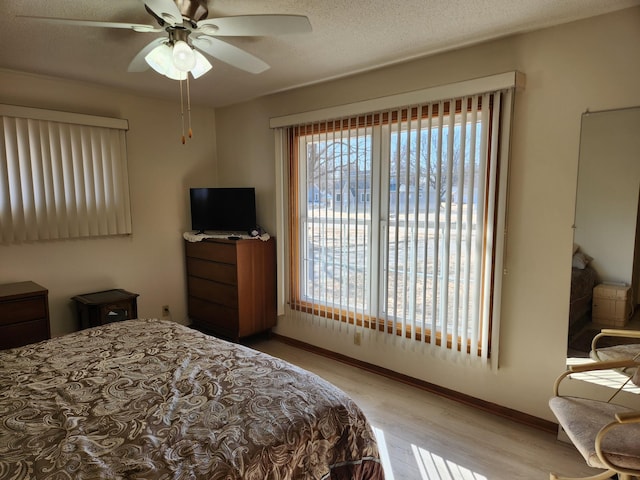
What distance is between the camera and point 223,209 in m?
3.76

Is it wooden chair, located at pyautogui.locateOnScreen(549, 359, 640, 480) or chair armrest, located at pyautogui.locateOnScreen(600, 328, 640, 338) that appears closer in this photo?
wooden chair, located at pyautogui.locateOnScreen(549, 359, 640, 480)

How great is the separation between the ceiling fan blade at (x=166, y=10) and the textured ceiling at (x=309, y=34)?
282mm

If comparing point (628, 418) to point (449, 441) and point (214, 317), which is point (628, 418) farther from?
point (214, 317)

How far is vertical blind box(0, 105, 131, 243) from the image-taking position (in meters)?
2.87

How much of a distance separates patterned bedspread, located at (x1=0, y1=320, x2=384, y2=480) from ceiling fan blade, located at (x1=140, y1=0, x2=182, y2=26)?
1.53 m

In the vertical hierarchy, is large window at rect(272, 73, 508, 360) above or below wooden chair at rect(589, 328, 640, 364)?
above

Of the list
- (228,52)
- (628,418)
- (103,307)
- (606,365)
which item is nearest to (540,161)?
(606,365)

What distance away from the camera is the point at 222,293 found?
360cm

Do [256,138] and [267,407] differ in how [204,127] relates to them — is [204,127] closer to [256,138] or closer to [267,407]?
[256,138]

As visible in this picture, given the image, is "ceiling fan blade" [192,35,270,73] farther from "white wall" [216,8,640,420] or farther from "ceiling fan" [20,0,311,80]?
"white wall" [216,8,640,420]

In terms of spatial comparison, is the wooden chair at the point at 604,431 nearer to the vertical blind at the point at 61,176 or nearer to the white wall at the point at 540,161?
the white wall at the point at 540,161

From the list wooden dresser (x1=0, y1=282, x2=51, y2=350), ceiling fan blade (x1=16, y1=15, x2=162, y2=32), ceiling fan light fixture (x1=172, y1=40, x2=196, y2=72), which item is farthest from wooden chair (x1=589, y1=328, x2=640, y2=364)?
wooden dresser (x1=0, y1=282, x2=51, y2=350)

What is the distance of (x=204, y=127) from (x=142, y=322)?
8.19 ft

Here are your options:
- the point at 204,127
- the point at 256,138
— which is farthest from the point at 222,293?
the point at 204,127
